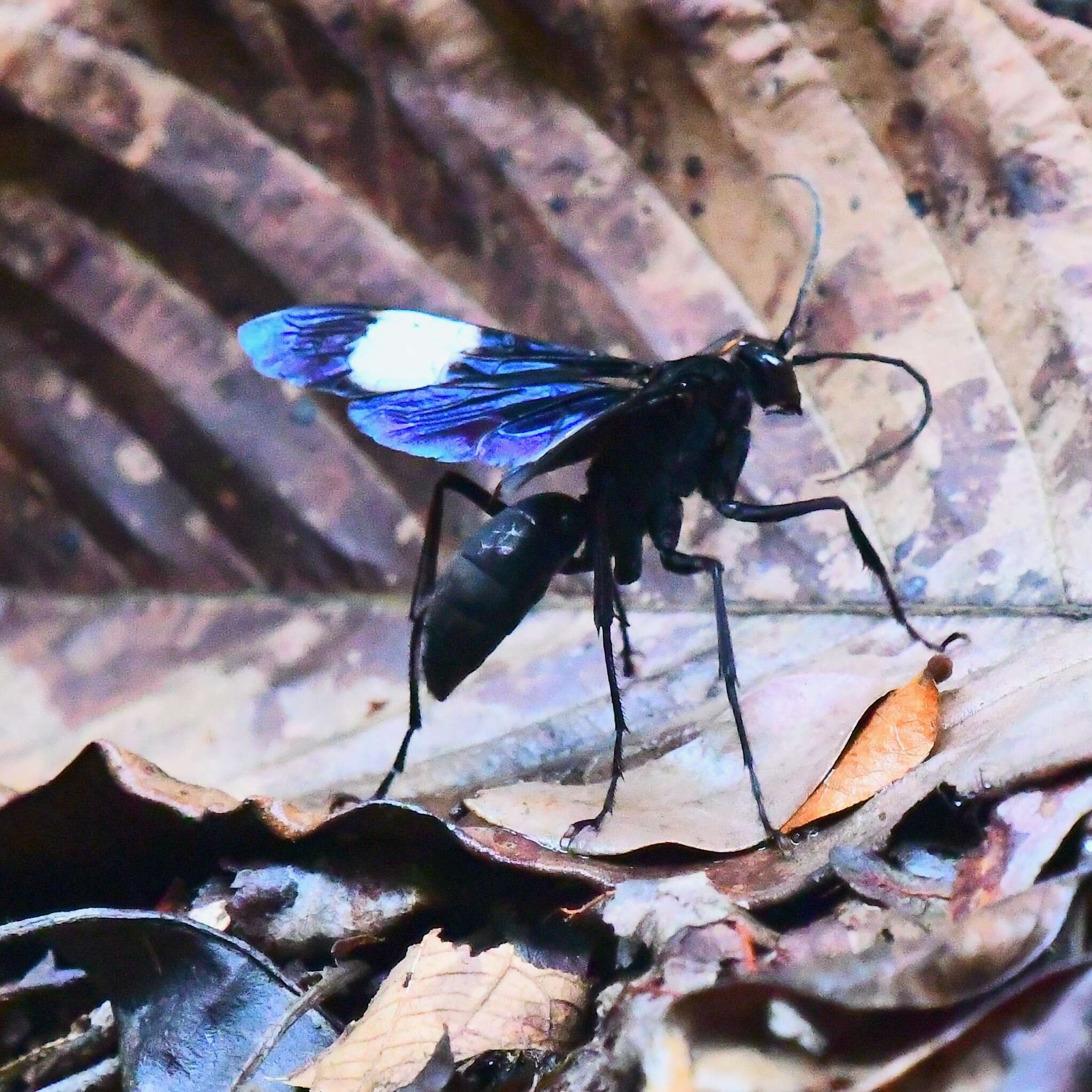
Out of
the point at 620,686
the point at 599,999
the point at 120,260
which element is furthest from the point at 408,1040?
the point at 120,260

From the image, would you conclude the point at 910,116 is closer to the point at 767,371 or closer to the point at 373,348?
the point at 767,371

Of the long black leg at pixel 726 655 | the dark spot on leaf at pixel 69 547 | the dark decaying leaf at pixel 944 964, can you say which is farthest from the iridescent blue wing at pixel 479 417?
the dark decaying leaf at pixel 944 964

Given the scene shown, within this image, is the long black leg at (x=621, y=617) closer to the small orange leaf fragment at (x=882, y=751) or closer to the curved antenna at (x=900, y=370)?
the curved antenna at (x=900, y=370)

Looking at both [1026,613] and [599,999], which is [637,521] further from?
[599,999]

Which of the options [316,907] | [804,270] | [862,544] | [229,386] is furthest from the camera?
[229,386]

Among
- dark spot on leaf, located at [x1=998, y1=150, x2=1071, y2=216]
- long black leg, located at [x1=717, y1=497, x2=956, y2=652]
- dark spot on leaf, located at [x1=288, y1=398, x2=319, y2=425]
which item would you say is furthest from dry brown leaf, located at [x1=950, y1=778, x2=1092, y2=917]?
dark spot on leaf, located at [x1=288, y1=398, x2=319, y2=425]

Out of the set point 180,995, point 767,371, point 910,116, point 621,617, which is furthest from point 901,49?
point 180,995
